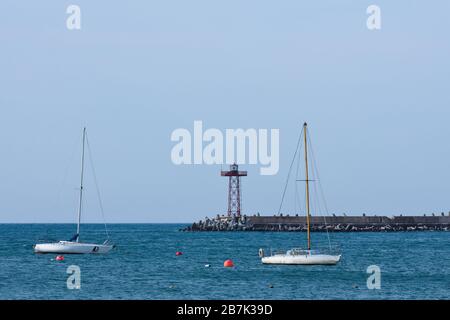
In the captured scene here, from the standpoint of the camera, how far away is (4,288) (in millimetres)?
53562

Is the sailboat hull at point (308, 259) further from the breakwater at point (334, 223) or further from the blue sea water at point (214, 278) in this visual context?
the breakwater at point (334, 223)

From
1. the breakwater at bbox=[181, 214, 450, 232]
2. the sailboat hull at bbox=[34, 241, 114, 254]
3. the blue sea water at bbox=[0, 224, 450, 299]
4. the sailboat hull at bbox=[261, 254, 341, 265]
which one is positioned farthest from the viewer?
the breakwater at bbox=[181, 214, 450, 232]

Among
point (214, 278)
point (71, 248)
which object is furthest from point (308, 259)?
point (71, 248)

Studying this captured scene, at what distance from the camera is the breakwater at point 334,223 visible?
180 metres

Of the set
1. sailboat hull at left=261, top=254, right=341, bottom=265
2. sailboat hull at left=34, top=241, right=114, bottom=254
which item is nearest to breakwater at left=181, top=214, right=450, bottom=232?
sailboat hull at left=34, top=241, right=114, bottom=254

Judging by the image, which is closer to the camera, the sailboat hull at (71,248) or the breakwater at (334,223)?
the sailboat hull at (71,248)

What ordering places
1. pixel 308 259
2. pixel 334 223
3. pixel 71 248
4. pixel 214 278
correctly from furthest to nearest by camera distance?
pixel 334 223 → pixel 71 248 → pixel 308 259 → pixel 214 278

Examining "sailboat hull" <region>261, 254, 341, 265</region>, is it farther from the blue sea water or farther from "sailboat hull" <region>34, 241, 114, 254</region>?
"sailboat hull" <region>34, 241, 114, 254</region>

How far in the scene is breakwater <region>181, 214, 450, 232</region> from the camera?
18000 cm

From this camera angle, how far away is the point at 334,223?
7205 inches

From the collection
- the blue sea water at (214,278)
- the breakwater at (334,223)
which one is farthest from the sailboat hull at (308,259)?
the breakwater at (334,223)

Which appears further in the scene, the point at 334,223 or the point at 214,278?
the point at 334,223

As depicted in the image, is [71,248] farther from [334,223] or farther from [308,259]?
[334,223]

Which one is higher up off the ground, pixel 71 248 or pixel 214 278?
pixel 71 248
